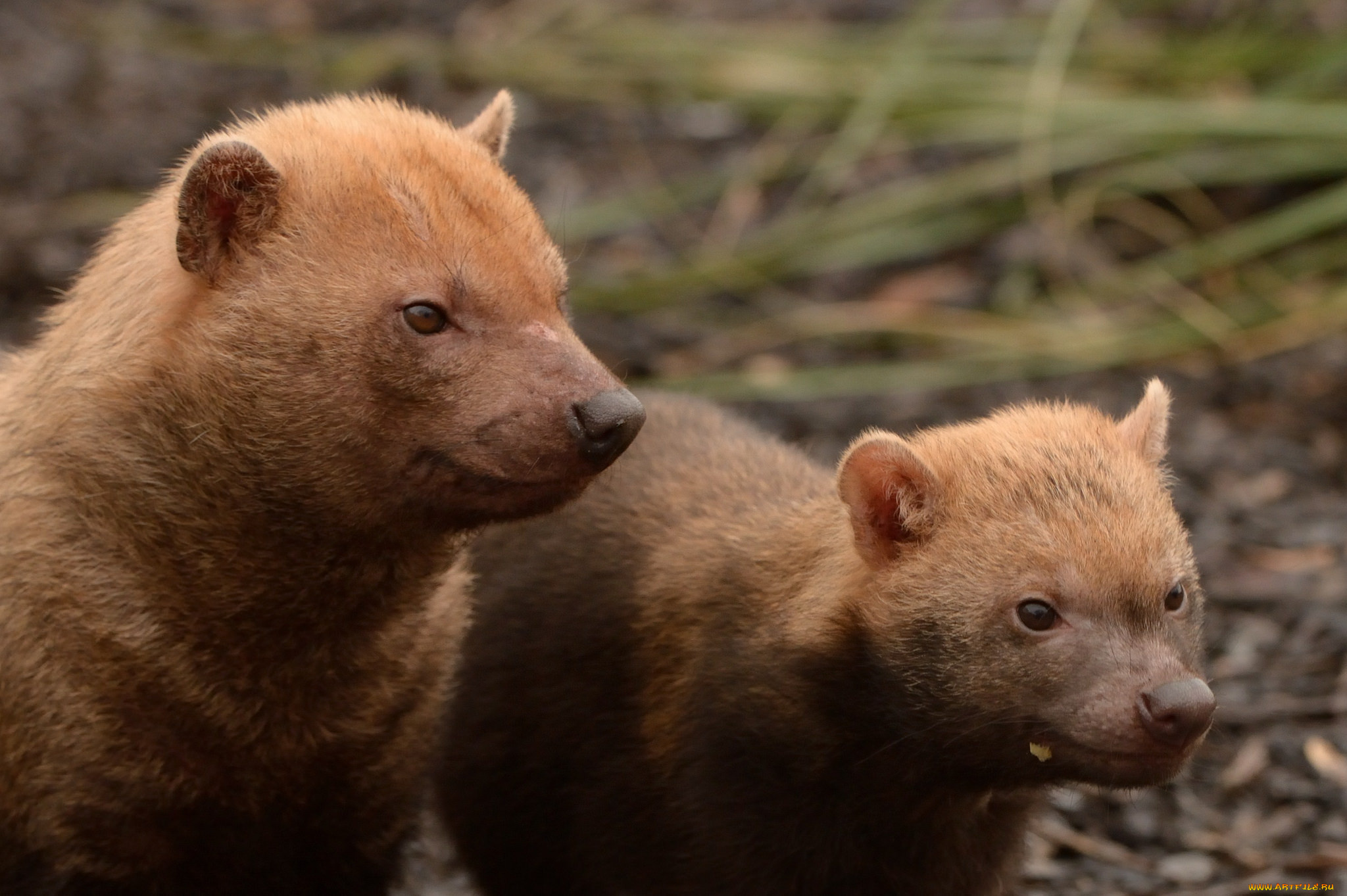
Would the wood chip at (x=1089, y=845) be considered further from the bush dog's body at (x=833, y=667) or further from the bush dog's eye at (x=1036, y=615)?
the bush dog's eye at (x=1036, y=615)

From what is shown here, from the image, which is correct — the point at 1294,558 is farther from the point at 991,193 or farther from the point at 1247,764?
the point at 991,193

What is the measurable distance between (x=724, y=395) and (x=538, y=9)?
368 cm

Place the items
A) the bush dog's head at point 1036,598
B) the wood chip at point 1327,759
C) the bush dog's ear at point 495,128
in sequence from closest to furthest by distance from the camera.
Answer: the bush dog's head at point 1036,598
the bush dog's ear at point 495,128
the wood chip at point 1327,759

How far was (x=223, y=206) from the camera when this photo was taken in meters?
4.12

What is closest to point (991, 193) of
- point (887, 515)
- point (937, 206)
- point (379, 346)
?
point (937, 206)

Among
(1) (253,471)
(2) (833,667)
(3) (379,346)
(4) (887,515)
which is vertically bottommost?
(1) (253,471)

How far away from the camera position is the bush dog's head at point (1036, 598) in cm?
412

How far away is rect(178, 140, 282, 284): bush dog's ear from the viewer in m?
4.04

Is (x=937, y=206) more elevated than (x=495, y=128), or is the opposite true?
(x=937, y=206)

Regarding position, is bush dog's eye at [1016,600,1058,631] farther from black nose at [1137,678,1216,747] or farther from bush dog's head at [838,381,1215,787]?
black nose at [1137,678,1216,747]

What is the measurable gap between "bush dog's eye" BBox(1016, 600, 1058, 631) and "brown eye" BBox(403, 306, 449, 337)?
1538mm

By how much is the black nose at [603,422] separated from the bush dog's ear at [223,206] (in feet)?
2.88

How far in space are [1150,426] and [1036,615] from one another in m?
0.84

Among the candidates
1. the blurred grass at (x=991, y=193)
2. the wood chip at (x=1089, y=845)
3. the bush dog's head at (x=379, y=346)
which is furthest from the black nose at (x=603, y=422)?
the blurred grass at (x=991, y=193)
